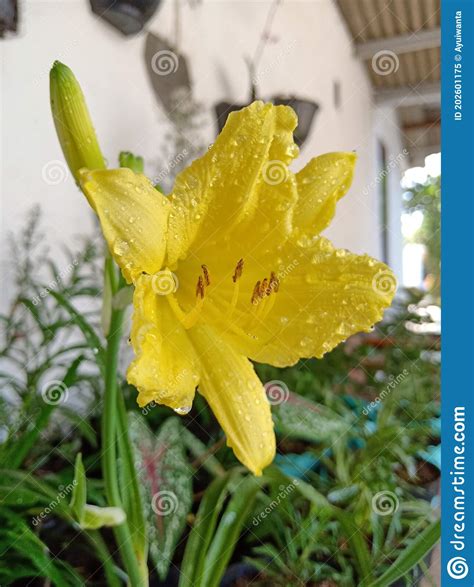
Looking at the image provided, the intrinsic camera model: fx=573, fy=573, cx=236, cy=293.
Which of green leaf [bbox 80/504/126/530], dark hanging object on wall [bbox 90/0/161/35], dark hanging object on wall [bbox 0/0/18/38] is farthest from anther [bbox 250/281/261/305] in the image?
dark hanging object on wall [bbox 90/0/161/35]

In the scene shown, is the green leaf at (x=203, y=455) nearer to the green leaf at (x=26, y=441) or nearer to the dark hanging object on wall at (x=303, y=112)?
the green leaf at (x=26, y=441)

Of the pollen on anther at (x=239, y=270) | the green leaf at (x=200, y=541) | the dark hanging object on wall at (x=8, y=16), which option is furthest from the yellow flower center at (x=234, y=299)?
the dark hanging object on wall at (x=8, y=16)

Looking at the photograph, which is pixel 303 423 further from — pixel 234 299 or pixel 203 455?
pixel 234 299

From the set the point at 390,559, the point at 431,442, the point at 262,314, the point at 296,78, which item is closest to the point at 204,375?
the point at 262,314

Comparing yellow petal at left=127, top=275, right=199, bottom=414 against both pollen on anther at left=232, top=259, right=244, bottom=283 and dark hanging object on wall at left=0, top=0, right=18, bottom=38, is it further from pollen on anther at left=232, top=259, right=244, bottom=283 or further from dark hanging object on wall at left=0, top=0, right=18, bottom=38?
dark hanging object on wall at left=0, top=0, right=18, bottom=38

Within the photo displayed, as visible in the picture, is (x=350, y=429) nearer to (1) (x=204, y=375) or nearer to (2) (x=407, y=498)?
(2) (x=407, y=498)
